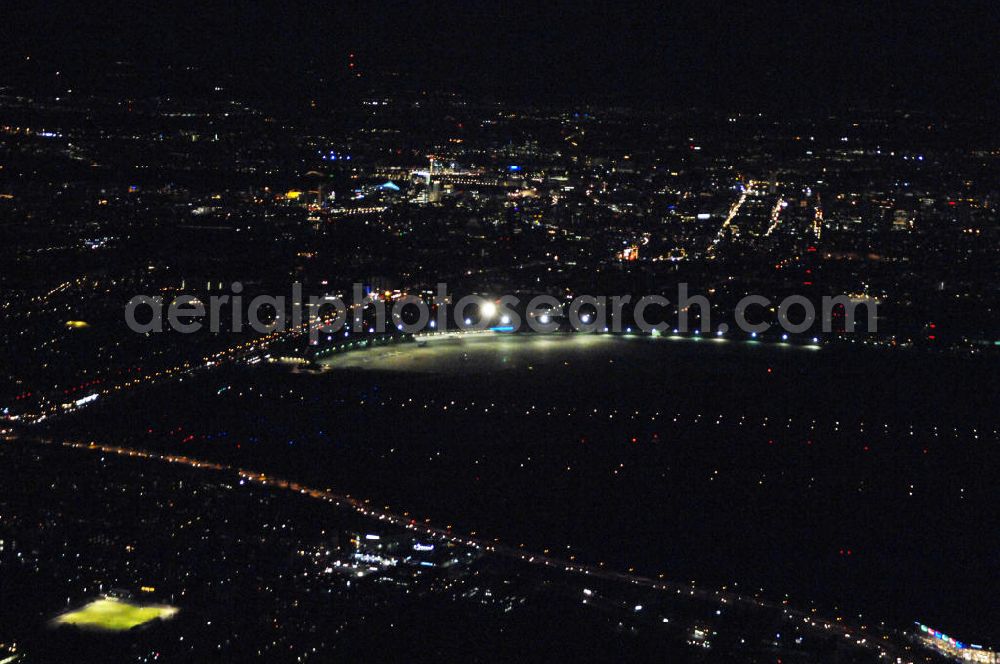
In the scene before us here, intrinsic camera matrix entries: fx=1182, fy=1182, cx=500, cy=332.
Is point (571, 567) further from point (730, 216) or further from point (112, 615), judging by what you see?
point (730, 216)

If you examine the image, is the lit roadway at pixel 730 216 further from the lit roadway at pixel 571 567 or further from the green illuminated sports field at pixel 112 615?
the green illuminated sports field at pixel 112 615

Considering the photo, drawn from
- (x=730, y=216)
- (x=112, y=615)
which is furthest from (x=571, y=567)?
(x=730, y=216)

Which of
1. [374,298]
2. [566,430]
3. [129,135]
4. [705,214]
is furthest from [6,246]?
[705,214]

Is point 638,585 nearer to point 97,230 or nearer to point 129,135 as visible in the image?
point 97,230

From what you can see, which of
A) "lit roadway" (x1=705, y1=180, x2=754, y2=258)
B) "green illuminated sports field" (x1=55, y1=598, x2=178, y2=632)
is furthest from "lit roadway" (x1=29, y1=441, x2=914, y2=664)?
"lit roadway" (x1=705, y1=180, x2=754, y2=258)

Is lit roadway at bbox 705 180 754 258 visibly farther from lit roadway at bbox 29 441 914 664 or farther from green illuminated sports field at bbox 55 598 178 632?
green illuminated sports field at bbox 55 598 178 632

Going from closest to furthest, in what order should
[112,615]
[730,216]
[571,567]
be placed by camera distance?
[112,615], [571,567], [730,216]
